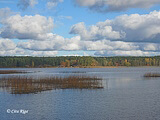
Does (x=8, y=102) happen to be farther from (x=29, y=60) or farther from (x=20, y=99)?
(x=29, y=60)

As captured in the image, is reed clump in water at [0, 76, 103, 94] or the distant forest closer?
reed clump in water at [0, 76, 103, 94]

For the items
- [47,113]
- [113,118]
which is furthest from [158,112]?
[47,113]

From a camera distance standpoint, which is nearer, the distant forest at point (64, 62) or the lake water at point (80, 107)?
the lake water at point (80, 107)

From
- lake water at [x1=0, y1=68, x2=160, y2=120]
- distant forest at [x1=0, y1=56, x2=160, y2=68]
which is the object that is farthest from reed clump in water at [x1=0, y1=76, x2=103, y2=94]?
distant forest at [x1=0, y1=56, x2=160, y2=68]

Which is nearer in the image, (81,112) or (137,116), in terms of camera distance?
(137,116)

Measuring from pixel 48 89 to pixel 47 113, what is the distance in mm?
12799

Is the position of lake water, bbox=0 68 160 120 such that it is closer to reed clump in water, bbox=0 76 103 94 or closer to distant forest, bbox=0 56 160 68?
reed clump in water, bbox=0 76 103 94

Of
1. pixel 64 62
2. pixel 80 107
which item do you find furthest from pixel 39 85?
pixel 64 62

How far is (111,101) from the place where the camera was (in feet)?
79.0

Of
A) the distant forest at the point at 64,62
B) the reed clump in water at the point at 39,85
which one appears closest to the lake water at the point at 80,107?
the reed clump in water at the point at 39,85

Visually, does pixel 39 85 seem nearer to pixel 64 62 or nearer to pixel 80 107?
pixel 80 107

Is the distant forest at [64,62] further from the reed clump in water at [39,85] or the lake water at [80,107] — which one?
the lake water at [80,107]

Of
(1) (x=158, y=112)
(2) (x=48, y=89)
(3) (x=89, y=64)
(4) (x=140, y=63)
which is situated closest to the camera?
(1) (x=158, y=112)

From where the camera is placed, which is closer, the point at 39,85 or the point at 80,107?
the point at 80,107
